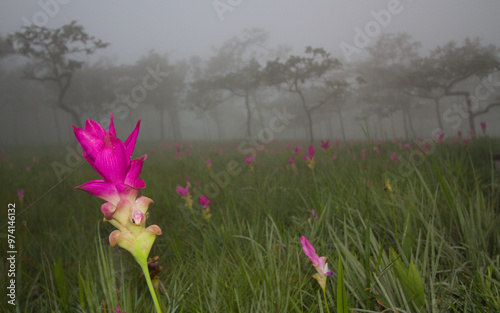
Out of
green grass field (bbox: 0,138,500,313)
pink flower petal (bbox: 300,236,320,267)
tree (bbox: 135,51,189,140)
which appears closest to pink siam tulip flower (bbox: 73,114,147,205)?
green grass field (bbox: 0,138,500,313)

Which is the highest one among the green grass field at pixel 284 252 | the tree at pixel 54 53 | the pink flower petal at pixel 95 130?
the tree at pixel 54 53

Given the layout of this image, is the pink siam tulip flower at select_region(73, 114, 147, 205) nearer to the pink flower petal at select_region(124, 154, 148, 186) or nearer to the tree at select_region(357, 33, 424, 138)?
the pink flower petal at select_region(124, 154, 148, 186)

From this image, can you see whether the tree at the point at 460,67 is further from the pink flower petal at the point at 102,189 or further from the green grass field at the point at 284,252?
the pink flower petal at the point at 102,189

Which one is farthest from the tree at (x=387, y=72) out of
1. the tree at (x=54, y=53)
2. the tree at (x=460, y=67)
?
the tree at (x=54, y=53)

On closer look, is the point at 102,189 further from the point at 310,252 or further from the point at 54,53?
the point at 54,53

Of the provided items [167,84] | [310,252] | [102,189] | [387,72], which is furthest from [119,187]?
[167,84]

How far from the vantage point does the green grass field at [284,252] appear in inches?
36.6

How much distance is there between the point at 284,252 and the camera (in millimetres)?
1253

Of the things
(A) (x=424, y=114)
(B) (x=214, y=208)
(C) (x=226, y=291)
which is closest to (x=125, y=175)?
(C) (x=226, y=291)

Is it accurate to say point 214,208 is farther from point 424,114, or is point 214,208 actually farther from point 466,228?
point 424,114

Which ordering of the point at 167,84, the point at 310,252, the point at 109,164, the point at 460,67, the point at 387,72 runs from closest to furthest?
1. the point at 109,164
2. the point at 310,252
3. the point at 460,67
4. the point at 387,72
5. the point at 167,84

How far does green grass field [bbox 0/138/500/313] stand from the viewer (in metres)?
0.93

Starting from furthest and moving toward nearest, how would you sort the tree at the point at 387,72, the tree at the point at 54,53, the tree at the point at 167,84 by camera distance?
the tree at the point at 167,84, the tree at the point at 387,72, the tree at the point at 54,53

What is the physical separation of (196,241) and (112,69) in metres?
28.1
